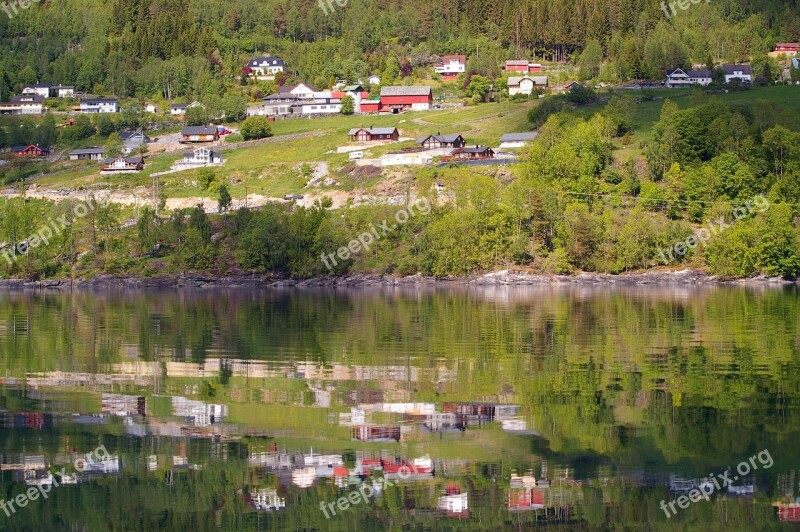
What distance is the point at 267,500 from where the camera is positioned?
2236cm

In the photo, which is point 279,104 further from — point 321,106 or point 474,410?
point 474,410

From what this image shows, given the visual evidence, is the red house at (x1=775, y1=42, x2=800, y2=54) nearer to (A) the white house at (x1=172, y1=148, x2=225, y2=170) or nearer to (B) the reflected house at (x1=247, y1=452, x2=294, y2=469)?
(A) the white house at (x1=172, y1=148, x2=225, y2=170)

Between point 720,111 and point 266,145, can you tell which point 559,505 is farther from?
point 266,145

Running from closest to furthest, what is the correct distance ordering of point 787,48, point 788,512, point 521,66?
point 788,512
point 521,66
point 787,48

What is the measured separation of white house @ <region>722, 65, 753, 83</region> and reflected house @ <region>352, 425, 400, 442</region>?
144 metres

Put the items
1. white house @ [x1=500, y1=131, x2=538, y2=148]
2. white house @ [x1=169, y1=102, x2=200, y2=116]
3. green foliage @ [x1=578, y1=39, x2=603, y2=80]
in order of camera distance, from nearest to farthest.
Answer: white house @ [x1=500, y1=131, x2=538, y2=148]
green foliage @ [x1=578, y1=39, x2=603, y2=80]
white house @ [x1=169, y1=102, x2=200, y2=116]

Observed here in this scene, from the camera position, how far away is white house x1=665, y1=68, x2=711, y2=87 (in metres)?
162

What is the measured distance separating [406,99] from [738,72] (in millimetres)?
50732

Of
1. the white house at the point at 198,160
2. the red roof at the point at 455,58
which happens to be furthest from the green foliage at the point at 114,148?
the red roof at the point at 455,58

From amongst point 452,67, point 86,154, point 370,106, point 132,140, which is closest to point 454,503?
point 86,154

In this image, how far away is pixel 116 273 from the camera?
368 ft

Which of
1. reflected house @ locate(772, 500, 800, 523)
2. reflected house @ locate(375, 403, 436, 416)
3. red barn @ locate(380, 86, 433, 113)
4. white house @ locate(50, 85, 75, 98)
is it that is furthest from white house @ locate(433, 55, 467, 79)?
reflected house @ locate(772, 500, 800, 523)

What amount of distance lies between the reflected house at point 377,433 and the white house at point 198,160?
386 feet

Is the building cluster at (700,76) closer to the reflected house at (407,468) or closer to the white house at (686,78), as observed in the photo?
the white house at (686,78)
